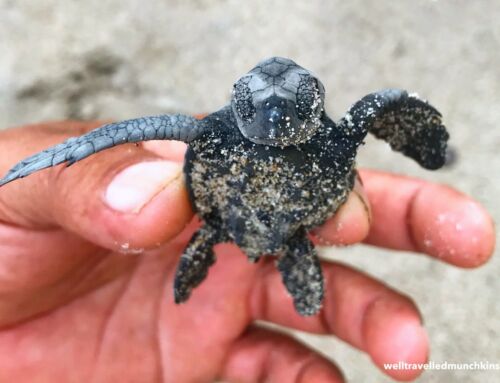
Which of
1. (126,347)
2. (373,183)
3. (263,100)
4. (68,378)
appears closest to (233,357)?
(126,347)

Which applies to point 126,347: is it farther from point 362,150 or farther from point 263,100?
point 362,150

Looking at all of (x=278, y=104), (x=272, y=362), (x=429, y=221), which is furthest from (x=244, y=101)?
(x=272, y=362)

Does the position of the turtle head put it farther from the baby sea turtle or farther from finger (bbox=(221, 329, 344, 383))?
finger (bbox=(221, 329, 344, 383))

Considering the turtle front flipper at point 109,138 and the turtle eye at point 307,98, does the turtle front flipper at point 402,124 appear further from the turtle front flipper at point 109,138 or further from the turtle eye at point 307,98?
the turtle front flipper at point 109,138

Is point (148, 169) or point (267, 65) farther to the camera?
point (148, 169)

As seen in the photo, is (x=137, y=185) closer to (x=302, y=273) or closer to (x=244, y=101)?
(x=244, y=101)

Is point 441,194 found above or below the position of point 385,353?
above

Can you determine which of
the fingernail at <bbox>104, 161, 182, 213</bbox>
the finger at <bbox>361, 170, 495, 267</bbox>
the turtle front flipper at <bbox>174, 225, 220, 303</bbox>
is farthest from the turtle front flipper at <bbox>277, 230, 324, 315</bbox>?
the finger at <bbox>361, 170, 495, 267</bbox>
